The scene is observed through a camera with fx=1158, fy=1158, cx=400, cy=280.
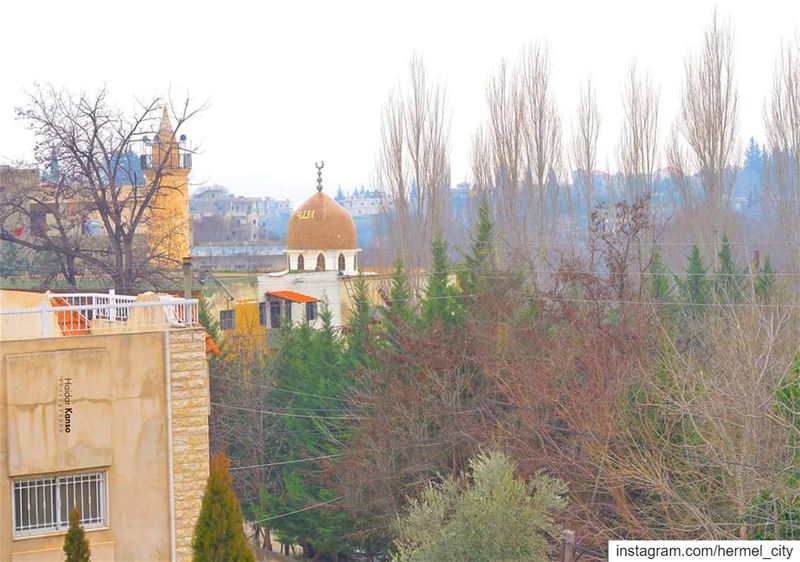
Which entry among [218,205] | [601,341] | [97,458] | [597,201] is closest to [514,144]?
[597,201]

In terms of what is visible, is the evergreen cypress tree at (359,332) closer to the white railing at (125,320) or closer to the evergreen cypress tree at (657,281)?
the evergreen cypress tree at (657,281)

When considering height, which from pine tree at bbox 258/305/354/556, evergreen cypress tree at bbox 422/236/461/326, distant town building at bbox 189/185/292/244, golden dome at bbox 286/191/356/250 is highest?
distant town building at bbox 189/185/292/244

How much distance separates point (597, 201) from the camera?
1665 inches

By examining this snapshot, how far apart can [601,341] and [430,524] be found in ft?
26.2

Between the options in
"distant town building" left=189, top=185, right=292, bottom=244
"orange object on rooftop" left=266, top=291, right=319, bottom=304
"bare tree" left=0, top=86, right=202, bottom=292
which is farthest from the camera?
"distant town building" left=189, top=185, right=292, bottom=244

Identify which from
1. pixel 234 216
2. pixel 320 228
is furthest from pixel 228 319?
pixel 234 216

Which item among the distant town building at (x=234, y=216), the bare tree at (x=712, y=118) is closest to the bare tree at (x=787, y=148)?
the bare tree at (x=712, y=118)

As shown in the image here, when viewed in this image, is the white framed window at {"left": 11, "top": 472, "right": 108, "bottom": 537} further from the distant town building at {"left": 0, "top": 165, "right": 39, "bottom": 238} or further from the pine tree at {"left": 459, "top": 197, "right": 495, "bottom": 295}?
the distant town building at {"left": 0, "top": 165, "right": 39, "bottom": 238}

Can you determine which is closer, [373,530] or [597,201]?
[373,530]

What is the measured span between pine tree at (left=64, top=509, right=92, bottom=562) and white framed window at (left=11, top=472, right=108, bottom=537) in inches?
35.6

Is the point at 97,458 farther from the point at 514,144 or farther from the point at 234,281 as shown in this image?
the point at 234,281

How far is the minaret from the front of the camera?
27750 mm

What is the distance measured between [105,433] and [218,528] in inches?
63.0

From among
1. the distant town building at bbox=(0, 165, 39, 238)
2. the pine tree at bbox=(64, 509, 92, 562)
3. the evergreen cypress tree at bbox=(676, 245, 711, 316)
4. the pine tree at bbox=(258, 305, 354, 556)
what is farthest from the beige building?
the evergreen cypress tree at bbox=(676, 245, 711, 316)
